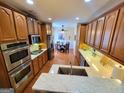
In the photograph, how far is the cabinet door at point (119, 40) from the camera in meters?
1.27

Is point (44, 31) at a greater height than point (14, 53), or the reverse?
point (44, 31)

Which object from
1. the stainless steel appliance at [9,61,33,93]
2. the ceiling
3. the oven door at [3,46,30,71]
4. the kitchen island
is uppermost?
the ceiling

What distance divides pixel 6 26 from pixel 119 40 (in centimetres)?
230

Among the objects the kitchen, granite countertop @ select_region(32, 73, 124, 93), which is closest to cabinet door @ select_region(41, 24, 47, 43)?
the kitchen

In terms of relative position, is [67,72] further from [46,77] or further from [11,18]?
[11,18]

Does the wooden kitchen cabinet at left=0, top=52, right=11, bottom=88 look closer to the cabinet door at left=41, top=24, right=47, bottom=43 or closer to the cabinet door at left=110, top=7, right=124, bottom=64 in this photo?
the cabinet door at left=110, top=7, right=124, bottom=64

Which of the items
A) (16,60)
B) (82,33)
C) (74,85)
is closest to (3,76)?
(16,60)

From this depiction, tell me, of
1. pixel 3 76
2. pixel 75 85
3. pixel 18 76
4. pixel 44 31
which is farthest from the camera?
pixel 44 31

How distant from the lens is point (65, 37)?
9.30 m

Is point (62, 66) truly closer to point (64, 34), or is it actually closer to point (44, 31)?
point (44, 31)

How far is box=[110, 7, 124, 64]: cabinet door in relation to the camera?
4.18ft

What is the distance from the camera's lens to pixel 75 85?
3.32 ft

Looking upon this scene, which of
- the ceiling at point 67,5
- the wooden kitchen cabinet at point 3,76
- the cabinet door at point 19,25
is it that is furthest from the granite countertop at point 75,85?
the ceiling at point 67,5

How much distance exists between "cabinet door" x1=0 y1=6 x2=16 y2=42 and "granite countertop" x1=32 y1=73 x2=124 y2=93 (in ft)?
3.99
